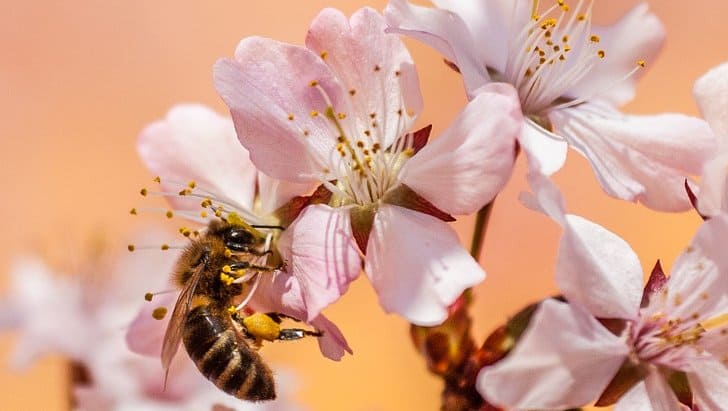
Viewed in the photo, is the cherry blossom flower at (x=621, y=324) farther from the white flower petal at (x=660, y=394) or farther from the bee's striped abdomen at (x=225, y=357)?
the bee's striped abdomen at (x=225, y=357)

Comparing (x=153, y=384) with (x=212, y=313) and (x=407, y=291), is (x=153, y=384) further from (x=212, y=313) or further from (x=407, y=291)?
(x=407, y=291)

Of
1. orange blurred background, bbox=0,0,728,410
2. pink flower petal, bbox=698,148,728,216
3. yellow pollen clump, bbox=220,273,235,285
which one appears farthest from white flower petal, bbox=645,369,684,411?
orange blurred background, bbox=0,0,728,410

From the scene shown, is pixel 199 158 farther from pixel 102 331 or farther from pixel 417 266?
pixel 102 331

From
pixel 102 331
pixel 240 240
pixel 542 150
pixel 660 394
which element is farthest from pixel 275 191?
pixel 102 331

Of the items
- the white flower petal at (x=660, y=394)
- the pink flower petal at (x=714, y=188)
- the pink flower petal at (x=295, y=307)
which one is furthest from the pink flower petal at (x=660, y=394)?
the pink flower petal at (x=295, y=307)

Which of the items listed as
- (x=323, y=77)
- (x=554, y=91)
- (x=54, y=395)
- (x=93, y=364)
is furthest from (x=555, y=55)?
(x=54, y=395)

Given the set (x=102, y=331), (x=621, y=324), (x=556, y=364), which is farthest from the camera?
(x=102, y=331)
